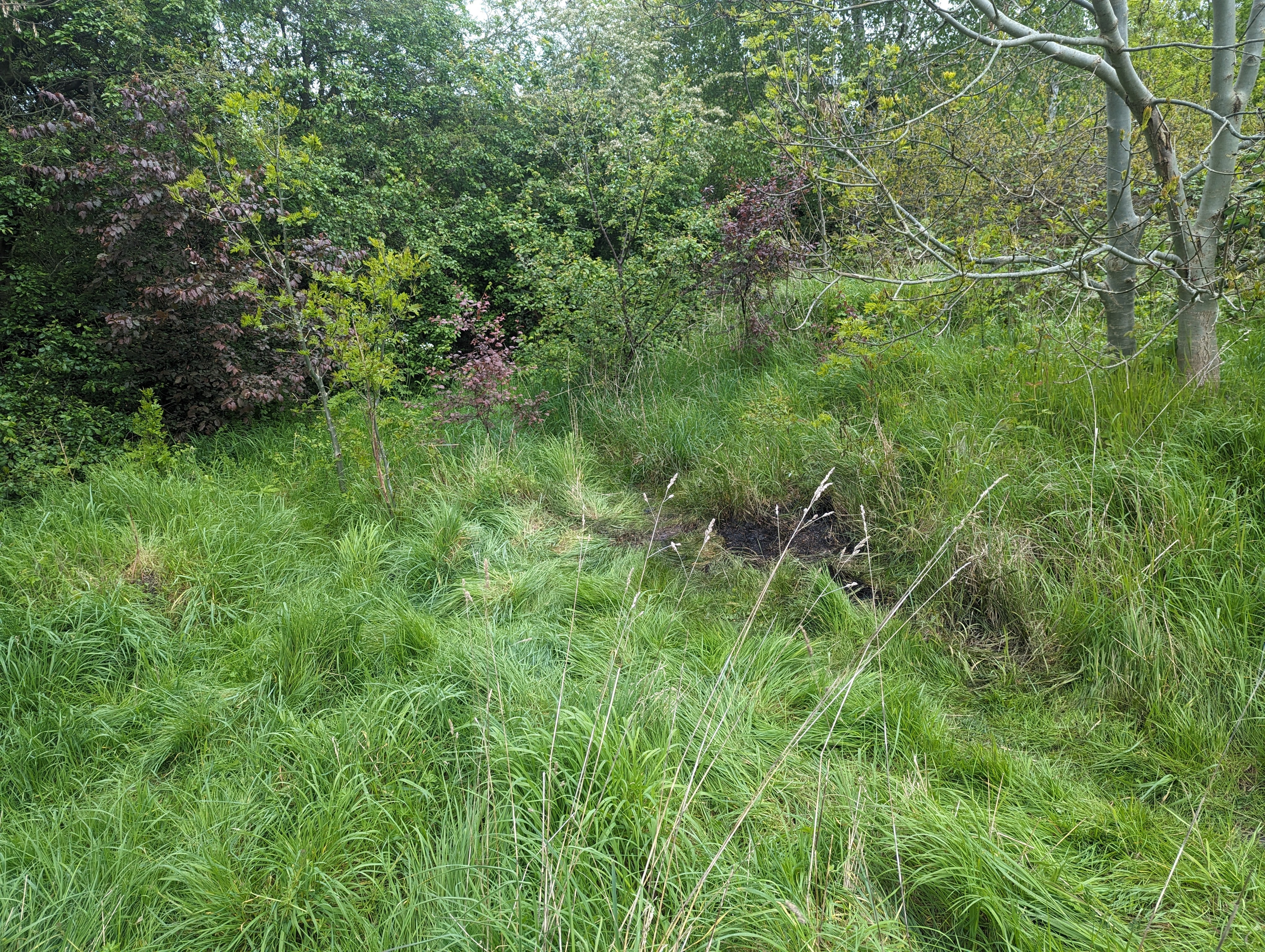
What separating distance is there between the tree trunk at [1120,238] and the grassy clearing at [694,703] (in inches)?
12.7

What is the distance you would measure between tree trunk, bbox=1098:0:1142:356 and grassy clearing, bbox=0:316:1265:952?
322 millimetres

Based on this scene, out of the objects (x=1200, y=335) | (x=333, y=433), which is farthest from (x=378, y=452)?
(x=1200, y=335)

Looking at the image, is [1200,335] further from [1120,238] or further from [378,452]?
[378,452]

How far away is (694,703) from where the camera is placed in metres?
2.32

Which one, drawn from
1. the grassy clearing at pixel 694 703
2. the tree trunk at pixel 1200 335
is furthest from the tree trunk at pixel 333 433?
the tree trunk at pixel 1200 335

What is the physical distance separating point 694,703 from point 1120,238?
11.3 feet

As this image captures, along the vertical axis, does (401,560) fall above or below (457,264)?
below

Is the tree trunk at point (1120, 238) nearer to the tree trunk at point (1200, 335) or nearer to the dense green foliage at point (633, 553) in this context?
the dense green foliage at point (633, 553)

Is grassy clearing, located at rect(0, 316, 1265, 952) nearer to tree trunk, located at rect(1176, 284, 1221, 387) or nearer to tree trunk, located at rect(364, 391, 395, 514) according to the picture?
tree trunk, located at rect(1176, 284, 1221, 387)

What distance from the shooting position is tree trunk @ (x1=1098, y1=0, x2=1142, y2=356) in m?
3.55

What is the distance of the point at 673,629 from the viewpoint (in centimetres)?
304

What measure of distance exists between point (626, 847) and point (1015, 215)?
11.6ft

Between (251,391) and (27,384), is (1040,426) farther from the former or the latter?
(27,384)

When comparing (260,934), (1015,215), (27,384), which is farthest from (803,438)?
(27,384)
